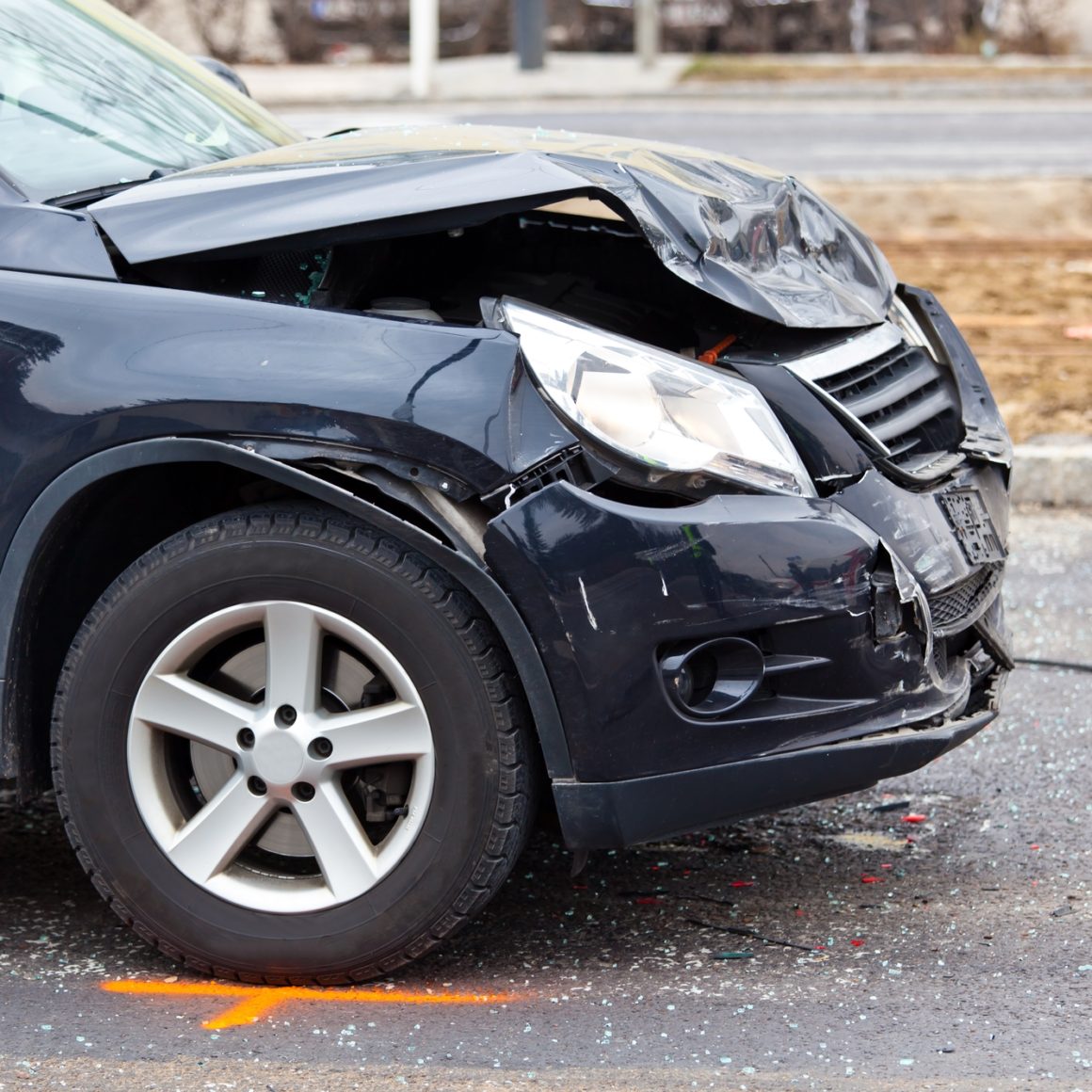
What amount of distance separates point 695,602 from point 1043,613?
110 inches

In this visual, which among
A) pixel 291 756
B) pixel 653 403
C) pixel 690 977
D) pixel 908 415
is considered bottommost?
pixel 690 977

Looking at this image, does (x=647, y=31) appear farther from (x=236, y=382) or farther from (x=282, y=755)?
(x=282, y=755)

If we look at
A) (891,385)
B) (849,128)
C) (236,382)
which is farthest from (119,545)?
(849,128)

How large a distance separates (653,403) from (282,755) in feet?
2.70

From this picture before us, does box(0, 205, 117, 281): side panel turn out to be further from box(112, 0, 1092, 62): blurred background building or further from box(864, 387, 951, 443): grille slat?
box(112, 0, 1092, 62): blurred background building

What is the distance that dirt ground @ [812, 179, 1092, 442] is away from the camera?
25.0 ft

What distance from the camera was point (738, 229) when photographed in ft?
10.5

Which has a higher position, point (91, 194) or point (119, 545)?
point (91, 194)

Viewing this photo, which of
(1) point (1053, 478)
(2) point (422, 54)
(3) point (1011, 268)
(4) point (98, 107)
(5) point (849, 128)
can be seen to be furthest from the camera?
(2) point (422, 54)

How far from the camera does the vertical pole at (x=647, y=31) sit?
2209cm

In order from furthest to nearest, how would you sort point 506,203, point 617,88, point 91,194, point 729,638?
point 617,88, point 91,194, point 506,203, point 729,638

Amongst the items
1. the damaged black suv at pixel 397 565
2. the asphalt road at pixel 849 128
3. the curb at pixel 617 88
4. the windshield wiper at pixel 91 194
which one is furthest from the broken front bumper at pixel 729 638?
the curb at pixel 617 88

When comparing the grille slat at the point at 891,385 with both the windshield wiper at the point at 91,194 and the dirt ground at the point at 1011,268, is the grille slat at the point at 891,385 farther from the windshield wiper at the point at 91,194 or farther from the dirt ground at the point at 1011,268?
the dirt ground at the point at 1011,268

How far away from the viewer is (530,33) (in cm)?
2220
